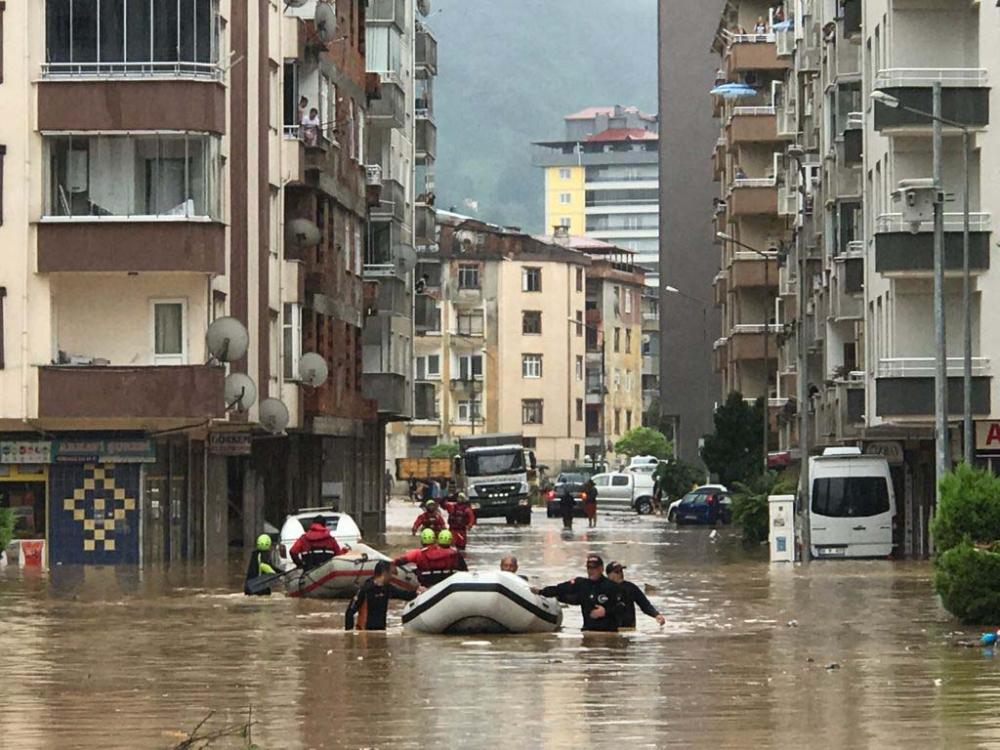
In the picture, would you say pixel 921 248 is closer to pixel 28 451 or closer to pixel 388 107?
pixel 28 451

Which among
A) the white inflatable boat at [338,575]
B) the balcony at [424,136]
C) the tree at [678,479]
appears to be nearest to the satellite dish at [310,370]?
the white inflatable boat at [338,575]

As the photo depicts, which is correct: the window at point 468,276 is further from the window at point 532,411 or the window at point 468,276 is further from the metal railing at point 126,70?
the metal railing at point 126,70

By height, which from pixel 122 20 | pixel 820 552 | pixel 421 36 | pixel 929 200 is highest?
pixel 421 36

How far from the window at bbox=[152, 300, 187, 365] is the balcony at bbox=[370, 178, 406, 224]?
27.4 metres

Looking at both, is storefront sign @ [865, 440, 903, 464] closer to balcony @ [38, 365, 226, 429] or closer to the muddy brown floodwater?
balcony @ [38, 365, 226, 429]

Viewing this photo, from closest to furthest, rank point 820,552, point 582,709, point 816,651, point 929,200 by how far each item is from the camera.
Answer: point 582,709 → point 816,651 → point 929,200 → point 820,552

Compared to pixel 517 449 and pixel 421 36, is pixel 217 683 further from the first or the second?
pixel 421 36

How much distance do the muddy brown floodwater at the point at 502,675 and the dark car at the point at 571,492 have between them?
59.8 meters

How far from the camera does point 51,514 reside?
182ft

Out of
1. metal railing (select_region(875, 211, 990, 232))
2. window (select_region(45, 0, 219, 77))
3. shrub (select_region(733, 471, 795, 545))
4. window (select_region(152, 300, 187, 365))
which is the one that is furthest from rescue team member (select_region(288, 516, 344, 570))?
shrub (select_region(733, 471, 795, 545))

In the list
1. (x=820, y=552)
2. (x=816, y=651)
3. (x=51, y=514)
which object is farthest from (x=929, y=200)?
(x=816, y=651)

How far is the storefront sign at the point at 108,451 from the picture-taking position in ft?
181

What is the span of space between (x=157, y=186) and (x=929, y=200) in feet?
53.7

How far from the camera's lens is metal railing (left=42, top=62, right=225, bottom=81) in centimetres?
5409
